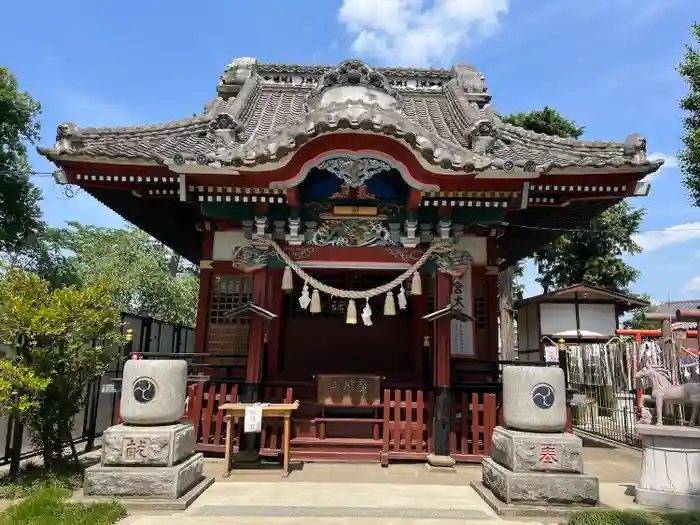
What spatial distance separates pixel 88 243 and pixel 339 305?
21.9 meters

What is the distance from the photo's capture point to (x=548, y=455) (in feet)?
18.9

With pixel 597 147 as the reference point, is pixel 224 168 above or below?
below

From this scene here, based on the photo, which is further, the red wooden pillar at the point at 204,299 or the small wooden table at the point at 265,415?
the red wooden pillar at the point at 204,299

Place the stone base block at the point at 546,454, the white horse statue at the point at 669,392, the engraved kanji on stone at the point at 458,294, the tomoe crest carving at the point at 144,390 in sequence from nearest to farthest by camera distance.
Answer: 1. the stone base block at the point at 546,454
2. the tomoe crest carving at the point at 144,390
3. the white horse statue at the point at 669,392
4. the engraved kanji on stone at the point at 458,294

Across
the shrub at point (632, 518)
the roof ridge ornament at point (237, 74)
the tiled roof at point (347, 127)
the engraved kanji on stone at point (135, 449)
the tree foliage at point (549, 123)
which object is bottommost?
the shrub at point (632, 518)

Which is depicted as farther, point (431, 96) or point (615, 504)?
point (431, 96)

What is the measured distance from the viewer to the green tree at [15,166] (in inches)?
805

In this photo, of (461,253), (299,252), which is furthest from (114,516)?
(461,253)

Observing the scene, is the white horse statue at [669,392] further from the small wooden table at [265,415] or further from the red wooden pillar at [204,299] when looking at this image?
the red wooden pillar at [204,299]

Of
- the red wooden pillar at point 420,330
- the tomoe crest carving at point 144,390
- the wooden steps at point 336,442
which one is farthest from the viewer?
the red wooden pillar at point 420,330

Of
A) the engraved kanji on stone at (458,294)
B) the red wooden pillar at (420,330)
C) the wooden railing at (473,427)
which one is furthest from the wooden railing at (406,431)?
the engraved kanji on stone at (458,294)

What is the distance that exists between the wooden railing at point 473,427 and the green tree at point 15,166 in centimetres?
2026

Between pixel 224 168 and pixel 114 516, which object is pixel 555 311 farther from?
pixel 114 516

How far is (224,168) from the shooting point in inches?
296
